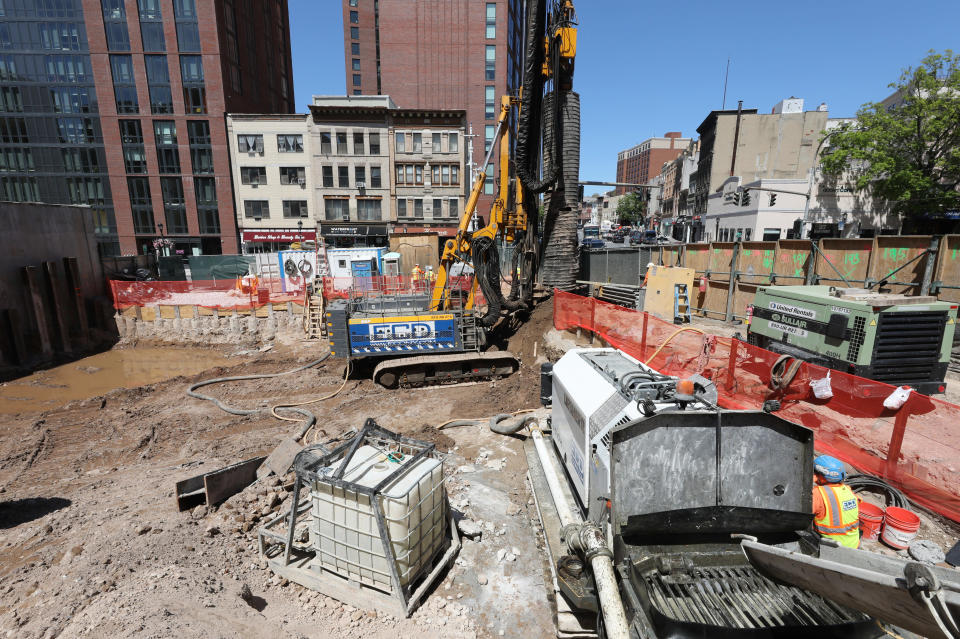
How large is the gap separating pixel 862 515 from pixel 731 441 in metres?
2.89

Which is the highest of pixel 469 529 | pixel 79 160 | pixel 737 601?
pixel 79 160

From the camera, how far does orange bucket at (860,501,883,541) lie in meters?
5.03

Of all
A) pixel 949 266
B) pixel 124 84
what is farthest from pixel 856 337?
pixel 124 84

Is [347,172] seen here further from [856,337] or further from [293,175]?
[856,337]

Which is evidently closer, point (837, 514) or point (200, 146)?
point (837, 514)

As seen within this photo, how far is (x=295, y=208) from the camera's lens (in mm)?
39719

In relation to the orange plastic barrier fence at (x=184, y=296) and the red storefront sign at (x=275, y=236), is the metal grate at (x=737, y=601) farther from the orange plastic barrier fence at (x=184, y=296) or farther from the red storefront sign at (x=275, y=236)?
the red storefront sign at (x=275, y=236)

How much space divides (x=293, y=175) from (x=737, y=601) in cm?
4310

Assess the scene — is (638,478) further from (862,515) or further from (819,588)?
(862,515)

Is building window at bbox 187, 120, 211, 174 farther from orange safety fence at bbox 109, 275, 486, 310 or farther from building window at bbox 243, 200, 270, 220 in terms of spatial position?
orange safety fence at bbox 109, 275, 486, 310

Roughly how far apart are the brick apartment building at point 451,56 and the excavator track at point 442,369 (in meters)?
36.3

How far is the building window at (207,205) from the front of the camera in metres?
39.6

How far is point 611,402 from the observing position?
15.0ft

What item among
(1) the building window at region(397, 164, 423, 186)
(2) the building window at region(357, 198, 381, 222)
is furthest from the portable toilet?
(1) the building window at region(397, 164, 423, 186)
